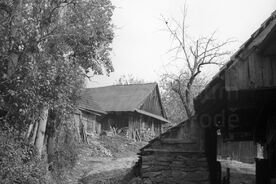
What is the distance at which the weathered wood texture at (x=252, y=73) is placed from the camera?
6996 mm

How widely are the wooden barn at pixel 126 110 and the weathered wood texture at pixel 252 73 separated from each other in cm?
2382

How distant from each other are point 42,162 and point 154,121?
89.2 ft

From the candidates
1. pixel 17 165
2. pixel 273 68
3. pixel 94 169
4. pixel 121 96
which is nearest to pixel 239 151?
pixel 94 169

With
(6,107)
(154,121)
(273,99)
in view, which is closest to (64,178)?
(6,107)

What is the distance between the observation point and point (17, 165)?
11945 millimetres

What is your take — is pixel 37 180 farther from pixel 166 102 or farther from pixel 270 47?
pixel 166 102

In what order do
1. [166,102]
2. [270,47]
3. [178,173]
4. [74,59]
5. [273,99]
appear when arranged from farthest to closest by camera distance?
[166,102] < [74,59] < [178,173] < [273,99] < [270,47]

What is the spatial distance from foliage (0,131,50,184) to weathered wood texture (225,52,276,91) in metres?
7.95

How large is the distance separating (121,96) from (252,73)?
1300 inches

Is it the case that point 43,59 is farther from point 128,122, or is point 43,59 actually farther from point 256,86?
point 128,122

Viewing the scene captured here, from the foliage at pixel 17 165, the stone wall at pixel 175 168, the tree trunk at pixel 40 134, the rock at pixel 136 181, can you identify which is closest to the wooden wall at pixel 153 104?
the tree trunk at pixel 40 134

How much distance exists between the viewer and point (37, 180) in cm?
1260

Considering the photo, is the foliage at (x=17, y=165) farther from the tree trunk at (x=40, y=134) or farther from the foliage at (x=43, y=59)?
the tree trunk at (x=40, y=134)

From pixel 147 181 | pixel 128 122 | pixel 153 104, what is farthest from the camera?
pixel 153 104
